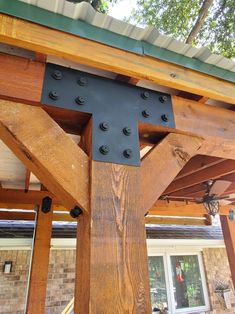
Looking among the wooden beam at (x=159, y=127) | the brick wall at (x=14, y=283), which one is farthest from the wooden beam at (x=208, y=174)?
the brick wall at (x=14, y=283)

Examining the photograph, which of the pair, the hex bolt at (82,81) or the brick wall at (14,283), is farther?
the brick wall at (14,283)

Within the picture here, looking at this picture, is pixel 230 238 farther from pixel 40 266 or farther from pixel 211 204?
pixel 40 266

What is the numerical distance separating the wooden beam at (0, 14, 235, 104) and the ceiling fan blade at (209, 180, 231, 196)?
165 centimetres

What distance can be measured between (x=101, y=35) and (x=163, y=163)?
0.68 m

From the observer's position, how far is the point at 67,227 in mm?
5426

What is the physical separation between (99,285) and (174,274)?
18.6 ft

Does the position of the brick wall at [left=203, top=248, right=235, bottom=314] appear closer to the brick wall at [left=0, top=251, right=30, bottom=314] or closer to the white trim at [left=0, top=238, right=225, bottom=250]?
the white trim at [left=0, top=238, right=225, bottom=250]

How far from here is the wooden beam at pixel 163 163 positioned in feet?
3.87

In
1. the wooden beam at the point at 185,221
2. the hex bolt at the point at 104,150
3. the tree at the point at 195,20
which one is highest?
the tree at the point at 195,20

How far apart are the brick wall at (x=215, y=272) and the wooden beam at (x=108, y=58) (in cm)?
576

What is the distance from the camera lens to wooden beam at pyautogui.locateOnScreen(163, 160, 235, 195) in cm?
250

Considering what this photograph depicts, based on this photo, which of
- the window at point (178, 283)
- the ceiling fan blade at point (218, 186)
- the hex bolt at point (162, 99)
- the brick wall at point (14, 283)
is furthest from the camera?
the window at point (178, 283)

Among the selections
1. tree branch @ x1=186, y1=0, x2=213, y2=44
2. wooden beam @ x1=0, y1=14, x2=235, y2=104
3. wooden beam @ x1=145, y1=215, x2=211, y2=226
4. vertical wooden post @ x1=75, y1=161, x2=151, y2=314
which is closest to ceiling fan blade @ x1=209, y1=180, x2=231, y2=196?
wooden beam @ x1=0, y1=14, x2=235, y2=104

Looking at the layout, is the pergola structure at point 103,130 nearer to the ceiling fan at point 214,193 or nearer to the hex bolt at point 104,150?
the hex bolt at point 104,150
